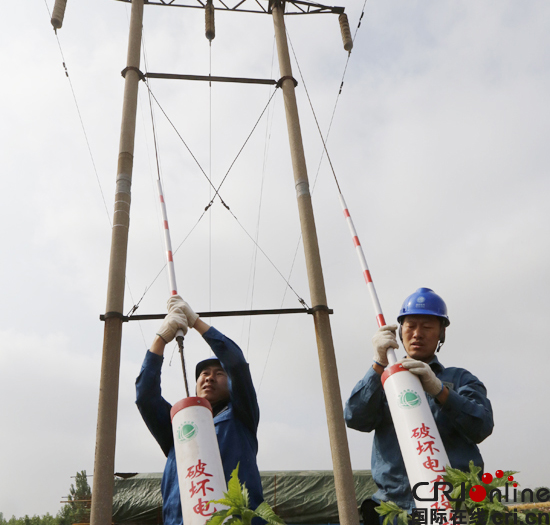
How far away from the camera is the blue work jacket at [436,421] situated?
3.28m

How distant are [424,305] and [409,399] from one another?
89cm

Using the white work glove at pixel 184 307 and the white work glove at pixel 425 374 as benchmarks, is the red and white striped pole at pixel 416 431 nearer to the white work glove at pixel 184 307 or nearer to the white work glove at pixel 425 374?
the white work glove at pixel 425 374

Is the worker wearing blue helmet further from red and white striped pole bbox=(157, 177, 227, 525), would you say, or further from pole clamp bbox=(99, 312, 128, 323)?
pole clamp bbox=(99, 312, 128, 323)

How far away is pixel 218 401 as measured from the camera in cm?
438

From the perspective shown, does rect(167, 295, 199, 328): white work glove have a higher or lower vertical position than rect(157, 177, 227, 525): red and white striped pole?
higher

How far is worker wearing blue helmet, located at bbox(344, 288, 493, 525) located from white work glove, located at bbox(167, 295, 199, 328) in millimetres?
1483

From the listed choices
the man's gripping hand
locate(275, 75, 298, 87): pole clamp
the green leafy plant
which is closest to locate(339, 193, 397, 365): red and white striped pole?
the man's gripping hand

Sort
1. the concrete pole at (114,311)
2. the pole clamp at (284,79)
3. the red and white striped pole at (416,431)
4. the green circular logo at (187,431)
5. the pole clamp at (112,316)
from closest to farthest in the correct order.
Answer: the red and white striped pole at (416,431), the green circular logo at (187,431), the concrete pole at (114,311), the pole clamp at (112,316), the pole clamp at (284,79)

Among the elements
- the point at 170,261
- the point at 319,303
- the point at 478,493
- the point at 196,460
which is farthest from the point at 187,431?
the point at 319,303

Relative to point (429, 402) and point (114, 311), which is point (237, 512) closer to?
point (429, 402)

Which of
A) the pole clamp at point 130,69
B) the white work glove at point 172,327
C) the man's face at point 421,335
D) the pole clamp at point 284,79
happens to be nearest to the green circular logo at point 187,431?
the white work glove at point 172,327

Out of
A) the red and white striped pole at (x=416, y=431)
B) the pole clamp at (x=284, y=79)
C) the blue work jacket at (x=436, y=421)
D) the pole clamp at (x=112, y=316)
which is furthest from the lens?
the pole clamp at (x=284, y=79)

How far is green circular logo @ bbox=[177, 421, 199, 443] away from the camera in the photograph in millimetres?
3160

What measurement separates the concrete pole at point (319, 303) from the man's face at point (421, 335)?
3.81 m
